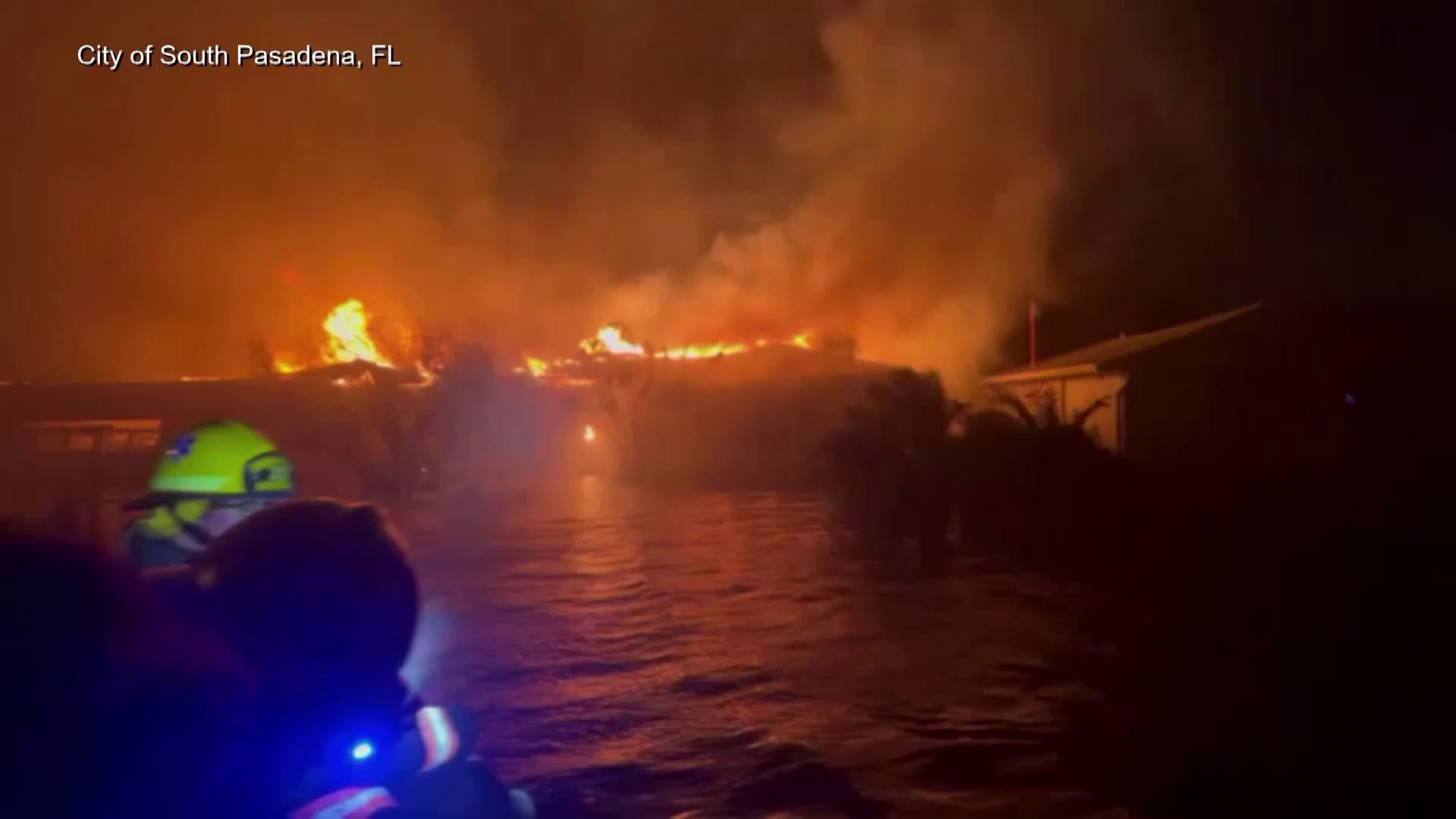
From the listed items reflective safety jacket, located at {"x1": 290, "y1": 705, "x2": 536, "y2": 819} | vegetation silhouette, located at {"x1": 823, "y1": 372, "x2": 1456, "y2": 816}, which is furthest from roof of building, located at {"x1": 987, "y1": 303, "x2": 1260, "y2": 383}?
reflective safety jacket, located at {"x1": 290, "y1": 705, "x2": 536, "y2": 819}

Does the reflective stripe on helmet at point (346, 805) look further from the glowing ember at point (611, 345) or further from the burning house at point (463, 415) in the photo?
the glowing ember at point (611, 345)

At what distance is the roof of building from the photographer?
1781 cm

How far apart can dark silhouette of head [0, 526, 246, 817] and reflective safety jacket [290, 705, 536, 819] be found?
0.97 ft

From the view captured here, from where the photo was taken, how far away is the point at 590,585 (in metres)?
12.5

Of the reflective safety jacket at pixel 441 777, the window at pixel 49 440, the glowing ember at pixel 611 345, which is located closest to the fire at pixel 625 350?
the glowing ember at pixel 611 345

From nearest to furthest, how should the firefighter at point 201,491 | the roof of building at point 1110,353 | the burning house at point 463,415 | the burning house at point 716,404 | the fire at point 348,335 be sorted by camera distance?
1. the firefighter at point 201,491
2. the roof of building at point 1110,353
3. the burning house at point 463,415
4. the burning house at point 716,404
5. the fire at point 348,335

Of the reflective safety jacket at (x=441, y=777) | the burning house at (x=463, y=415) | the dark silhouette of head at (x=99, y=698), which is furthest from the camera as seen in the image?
the burning house at (x=463, y=415)

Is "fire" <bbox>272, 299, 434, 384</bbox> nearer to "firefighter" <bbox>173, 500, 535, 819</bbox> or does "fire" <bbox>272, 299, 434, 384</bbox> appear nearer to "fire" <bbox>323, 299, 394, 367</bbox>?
"fire" <bbox>323, 299, 394, 367</bbox>

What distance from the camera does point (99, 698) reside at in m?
1.43

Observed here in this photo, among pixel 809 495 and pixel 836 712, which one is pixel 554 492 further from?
pixel 836 712

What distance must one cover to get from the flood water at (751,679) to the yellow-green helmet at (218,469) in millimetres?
688

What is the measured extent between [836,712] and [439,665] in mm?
3308

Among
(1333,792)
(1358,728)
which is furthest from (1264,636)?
(1333,792)

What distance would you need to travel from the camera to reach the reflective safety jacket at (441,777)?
1830 millimetres
